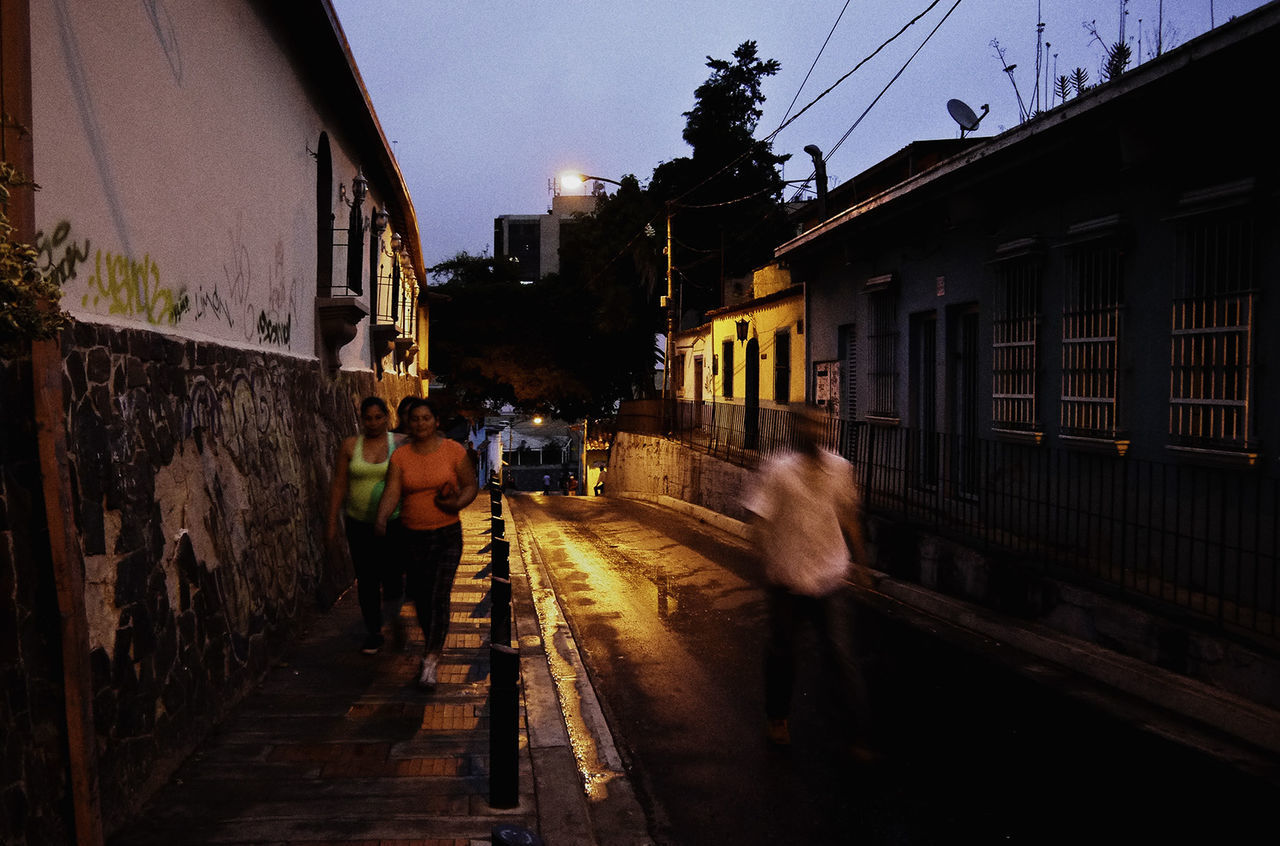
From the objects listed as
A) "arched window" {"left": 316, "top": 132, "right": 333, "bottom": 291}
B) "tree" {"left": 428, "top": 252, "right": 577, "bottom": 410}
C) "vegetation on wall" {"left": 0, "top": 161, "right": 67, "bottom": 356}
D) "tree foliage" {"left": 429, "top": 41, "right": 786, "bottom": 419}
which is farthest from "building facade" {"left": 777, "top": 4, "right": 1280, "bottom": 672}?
"tree" {"left": 428, "top": 252, "right": 577, "bottom": 410}

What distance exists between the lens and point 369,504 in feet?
22.2

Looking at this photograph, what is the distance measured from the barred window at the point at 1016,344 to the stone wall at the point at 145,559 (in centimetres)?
782

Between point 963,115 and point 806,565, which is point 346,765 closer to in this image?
point 806,565

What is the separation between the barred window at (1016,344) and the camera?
35.4ft

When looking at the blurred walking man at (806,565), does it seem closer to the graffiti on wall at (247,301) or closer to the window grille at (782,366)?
the graffiti on wall at (247,301)

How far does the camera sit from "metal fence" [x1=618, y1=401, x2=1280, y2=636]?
731 cm

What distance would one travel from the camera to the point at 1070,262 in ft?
33.5

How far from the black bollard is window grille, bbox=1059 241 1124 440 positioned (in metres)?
6.60

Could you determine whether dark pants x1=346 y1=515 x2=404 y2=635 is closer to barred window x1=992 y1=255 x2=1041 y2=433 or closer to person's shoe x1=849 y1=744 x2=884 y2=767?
person's shoe x1=849 y1=744 x2=884 y2=767

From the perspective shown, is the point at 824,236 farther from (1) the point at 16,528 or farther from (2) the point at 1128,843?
(1) the point at 16,528

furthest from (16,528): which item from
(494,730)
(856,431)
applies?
(856,431)

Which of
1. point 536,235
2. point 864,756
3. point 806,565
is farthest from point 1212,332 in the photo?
point 536,235

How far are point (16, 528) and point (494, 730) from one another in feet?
6.60

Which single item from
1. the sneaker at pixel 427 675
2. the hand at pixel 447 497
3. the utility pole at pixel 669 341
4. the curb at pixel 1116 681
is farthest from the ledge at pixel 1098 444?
the utility pole at pixel 669 341
